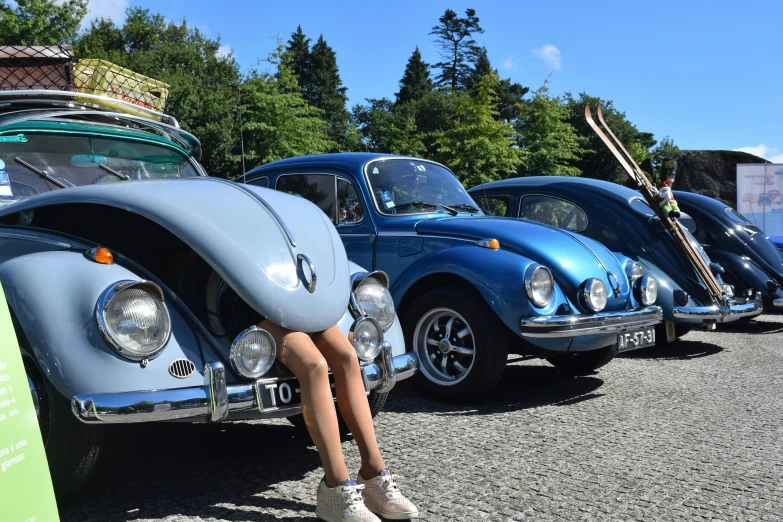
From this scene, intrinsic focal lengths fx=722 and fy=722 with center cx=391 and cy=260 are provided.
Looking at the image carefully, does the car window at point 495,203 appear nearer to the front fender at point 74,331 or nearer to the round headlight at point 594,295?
the round headlight at point 594,295

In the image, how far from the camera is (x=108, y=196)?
3219 mm

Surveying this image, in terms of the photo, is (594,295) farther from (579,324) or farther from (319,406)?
(319,406)

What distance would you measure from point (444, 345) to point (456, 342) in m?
0.09

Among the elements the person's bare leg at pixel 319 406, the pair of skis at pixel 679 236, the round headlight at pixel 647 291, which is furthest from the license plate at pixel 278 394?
the pair of skis at pixel 679 236

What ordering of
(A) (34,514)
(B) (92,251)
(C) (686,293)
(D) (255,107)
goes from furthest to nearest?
(D) (255,107), (C) (686,293), (B) (92,251), (A) (34,514)

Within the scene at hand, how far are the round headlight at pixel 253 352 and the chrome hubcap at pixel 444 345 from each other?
2.39m

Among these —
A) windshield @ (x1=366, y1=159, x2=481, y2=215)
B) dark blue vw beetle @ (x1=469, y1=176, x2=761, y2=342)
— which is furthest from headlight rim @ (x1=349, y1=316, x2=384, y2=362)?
dark blue vw beetle @ (x1=469, y1=176, x2=761, y2=342)

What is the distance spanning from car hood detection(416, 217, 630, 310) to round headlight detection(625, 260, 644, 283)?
0.27 ft

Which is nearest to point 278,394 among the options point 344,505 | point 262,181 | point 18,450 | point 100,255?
point 344,505

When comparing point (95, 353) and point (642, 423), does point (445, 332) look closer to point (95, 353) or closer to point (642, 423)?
point (642, 423)

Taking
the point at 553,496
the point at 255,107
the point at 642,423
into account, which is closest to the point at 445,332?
the point at 642,423

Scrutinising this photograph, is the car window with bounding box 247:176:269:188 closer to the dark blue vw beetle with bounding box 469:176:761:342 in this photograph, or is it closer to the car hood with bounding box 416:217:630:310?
the car hood with bounding box 416:217:630:310

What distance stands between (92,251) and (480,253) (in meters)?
2.96

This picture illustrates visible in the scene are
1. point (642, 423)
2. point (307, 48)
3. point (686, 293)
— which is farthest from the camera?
point (307, 48)
